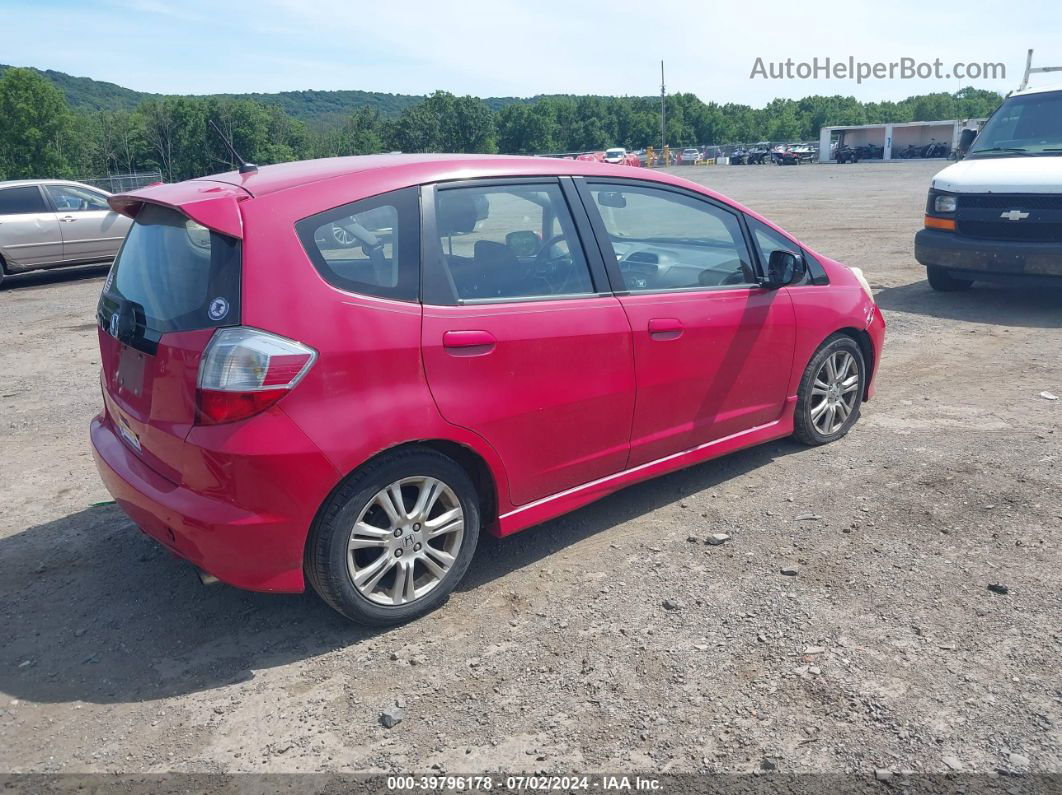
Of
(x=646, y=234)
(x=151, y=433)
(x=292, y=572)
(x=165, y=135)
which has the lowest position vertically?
(x=292, y=572)

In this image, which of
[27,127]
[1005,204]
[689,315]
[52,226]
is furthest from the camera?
[27,127]

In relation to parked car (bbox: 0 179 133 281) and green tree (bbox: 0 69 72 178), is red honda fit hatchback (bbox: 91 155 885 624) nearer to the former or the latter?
parked car (bbox: 0 179 133 281)

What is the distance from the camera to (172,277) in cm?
338

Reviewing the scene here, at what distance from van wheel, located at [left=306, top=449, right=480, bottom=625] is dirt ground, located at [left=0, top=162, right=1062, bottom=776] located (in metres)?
0.16

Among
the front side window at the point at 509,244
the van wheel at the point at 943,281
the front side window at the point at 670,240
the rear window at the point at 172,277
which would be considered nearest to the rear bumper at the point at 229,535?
the rear window at the point at 172,277

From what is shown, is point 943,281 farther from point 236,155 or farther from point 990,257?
point 236,155

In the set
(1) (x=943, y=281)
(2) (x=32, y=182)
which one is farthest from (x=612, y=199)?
(2) (x=32, y=182)

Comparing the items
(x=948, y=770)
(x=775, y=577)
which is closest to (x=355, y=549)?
(x=775, y=577)

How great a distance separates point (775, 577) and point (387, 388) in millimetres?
1871

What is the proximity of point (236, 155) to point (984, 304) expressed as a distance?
27.3ft

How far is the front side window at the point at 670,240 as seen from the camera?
4250mm

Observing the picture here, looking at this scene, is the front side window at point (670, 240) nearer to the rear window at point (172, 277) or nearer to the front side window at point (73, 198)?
the rear window at point (172, 277)

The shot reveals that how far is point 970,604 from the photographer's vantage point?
356 centimetres

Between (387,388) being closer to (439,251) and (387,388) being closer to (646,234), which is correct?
(439,251)
